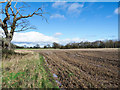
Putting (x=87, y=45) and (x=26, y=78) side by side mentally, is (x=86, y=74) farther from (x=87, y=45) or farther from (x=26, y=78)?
(x=87, y=45)

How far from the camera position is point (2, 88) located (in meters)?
3.95

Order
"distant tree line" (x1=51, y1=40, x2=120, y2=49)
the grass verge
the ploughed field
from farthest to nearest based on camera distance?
"distant tree line" (x1=51, y1=40, x2=120, y2=49) → the ploughed field → the grass verge

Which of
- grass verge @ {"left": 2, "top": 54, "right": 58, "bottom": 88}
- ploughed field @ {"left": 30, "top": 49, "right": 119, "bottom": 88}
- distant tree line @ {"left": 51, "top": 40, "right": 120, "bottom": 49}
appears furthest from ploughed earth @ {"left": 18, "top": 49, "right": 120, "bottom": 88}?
distant tree line @ {"left": 51, "top": 40, "right": 120, "bottom": 49}

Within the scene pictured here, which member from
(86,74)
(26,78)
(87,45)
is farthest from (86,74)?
(87,45)

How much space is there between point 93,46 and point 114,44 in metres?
11.0

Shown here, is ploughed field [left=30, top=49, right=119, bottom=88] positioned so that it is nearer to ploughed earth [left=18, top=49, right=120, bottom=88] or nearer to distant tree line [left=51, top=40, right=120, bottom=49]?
ploughed earth [left=18, top=49, right=120, bottom=88]

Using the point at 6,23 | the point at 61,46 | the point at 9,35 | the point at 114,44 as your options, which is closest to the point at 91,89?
the point at 9,35

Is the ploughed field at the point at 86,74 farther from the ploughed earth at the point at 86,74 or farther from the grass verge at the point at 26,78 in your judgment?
the grass verge at the point at 26,78

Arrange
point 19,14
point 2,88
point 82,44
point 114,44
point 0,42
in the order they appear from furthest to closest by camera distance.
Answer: point 82,44
point 114,44
point 19,14
point 0,42
point 2,88

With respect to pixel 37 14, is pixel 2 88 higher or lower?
lower

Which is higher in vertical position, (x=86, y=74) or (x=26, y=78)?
(x=26, y=78)

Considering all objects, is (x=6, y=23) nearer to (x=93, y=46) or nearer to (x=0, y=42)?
(x=0, y=42)

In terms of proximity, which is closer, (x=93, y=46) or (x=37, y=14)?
(x=37, y=14)

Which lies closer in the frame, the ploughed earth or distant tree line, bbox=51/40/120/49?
the ploughed earth
